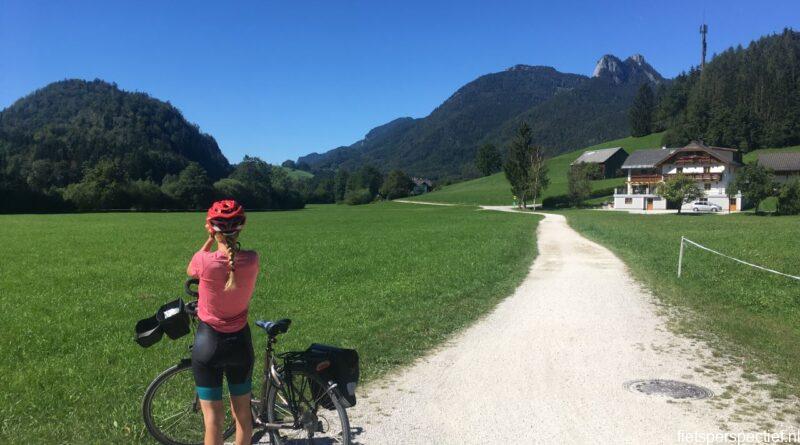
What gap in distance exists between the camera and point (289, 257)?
80.8 feet

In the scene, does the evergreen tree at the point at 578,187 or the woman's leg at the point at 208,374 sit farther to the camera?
the evergreen tree at the point at 578,187

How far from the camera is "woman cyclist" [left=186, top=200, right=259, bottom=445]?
4.27 m

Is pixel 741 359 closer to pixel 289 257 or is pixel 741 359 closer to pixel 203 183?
pixel 289 257

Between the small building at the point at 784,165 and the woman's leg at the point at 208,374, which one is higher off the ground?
the small building at the point at 784,165

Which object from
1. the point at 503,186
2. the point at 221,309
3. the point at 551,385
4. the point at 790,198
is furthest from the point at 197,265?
the point at 503,186

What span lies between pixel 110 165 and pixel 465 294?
11819 centimetres

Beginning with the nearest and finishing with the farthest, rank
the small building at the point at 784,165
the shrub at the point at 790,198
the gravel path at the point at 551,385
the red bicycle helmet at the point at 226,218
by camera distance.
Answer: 1. the red bicycle helmet at the point at 226,218
2. the gravel path at the point at 551,385
3. the shrub at the point at 790,198
4. the small building at the point at 784,165

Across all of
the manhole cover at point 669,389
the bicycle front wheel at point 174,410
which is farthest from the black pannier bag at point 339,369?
the manhole cover at point 669,389

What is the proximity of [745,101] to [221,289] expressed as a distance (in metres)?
181

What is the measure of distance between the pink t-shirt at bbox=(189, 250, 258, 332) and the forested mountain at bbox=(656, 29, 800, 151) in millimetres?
160559

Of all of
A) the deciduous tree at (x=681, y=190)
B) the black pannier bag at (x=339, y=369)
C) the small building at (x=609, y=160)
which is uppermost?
the small building at (x=609, y=160)

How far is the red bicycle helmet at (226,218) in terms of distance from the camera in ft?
13.9

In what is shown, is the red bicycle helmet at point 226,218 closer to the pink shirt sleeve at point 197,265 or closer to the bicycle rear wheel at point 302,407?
the pink shirt sleeve at point 197,265

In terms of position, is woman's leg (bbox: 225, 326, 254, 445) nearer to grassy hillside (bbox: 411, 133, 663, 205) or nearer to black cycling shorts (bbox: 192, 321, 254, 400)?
black cycling shorts (bbox: 192, 321, 254, 400)
